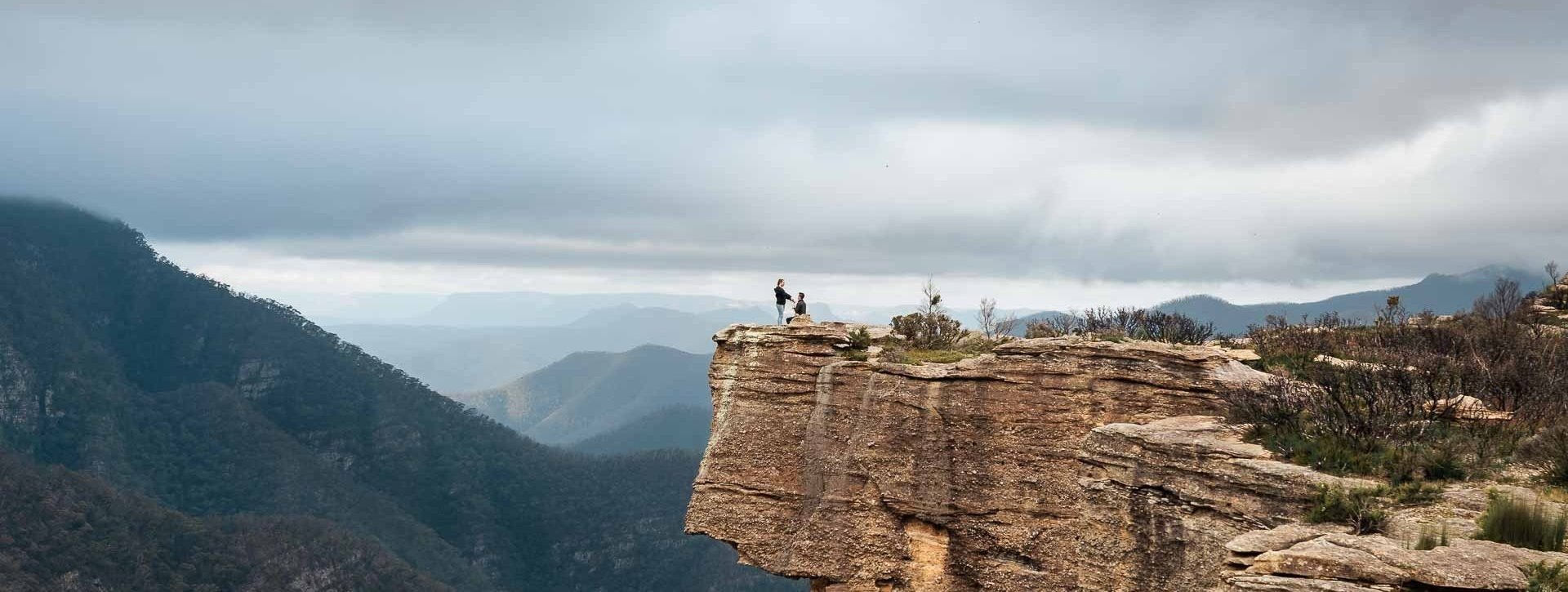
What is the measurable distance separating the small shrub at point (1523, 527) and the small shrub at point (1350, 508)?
1.26 meters

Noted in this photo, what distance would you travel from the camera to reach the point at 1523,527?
12.7 meters

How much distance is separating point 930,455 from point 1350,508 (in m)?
12.3

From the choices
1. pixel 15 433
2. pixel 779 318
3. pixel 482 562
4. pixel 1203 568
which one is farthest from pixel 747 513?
pixel 15 433

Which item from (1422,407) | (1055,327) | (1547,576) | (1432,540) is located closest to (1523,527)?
(1432,540)

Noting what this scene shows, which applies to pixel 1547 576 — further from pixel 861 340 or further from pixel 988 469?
pixel 861 340

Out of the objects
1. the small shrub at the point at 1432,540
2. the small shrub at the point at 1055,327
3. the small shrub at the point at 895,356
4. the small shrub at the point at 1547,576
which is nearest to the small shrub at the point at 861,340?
the small shrub at the point at 895,356

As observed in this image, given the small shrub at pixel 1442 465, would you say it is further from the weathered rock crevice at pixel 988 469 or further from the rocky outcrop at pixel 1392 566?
the rocky outcrop at pixel 1392 566

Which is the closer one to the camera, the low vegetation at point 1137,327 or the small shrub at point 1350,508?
the small shrub at point 1350,508

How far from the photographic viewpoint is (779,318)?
33656 mm

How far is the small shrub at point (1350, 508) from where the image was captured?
1396 cm

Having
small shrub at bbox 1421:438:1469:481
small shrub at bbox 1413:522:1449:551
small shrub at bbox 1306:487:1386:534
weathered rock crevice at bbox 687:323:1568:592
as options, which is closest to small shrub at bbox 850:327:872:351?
weathered rock crevice at bbox 687:323:1568:592

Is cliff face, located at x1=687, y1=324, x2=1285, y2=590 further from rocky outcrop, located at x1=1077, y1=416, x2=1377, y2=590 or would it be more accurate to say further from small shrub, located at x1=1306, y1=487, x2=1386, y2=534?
small shrub, located at x1=1306, y1=487, x2=1386, y2=534

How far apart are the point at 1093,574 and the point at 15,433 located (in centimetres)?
22264

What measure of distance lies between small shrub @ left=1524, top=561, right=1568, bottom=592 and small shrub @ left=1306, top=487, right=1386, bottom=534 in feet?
8.07
